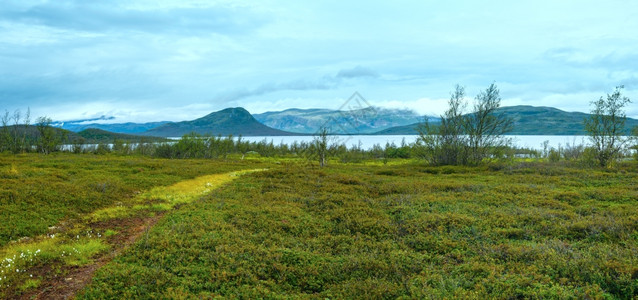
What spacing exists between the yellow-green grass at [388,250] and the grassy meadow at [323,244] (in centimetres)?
5

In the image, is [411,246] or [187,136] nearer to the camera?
[411,246]

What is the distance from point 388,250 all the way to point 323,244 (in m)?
2.27

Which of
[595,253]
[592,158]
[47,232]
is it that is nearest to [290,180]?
[47,232]

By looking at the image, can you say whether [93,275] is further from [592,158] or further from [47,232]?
[592,158]

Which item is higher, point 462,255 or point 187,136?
point 187,136

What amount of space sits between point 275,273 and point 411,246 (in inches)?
190

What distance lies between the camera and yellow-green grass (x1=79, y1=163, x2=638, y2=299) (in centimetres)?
783

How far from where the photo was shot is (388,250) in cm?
1059

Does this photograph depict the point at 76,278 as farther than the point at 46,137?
No

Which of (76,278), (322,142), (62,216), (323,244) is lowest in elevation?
(76,278)

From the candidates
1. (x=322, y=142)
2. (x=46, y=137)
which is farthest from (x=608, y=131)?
(x=46, y=137)

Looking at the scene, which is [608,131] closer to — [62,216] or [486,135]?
[486,135]

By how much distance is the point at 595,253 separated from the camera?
30.9 feet

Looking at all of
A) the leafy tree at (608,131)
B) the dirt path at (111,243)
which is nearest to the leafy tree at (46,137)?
the dirt path at (111,243)
